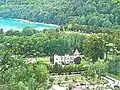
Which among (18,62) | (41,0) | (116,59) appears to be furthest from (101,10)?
(18,62)

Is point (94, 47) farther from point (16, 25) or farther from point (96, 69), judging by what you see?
point (16, 25)

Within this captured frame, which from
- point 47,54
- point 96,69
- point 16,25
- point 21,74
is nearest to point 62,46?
point 47,54

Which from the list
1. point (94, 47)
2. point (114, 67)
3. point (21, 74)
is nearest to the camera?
point (21, 74)

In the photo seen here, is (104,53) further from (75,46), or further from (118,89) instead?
(118,89)

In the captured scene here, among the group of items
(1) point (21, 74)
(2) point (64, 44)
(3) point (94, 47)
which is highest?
Result: (1) point (21, 74)

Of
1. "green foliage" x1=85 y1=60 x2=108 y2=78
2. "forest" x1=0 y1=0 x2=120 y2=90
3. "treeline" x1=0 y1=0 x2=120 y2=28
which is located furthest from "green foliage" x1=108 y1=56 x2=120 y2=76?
"treeline" x1=0 y1=0 x2=120 y2=28

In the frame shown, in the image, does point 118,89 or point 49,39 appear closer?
point 118,89

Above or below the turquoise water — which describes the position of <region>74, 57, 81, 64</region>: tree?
above

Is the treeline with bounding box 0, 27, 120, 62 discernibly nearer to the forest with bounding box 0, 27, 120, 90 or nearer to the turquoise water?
the forest with bounding box 0, 27, 120, 90
